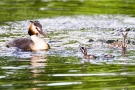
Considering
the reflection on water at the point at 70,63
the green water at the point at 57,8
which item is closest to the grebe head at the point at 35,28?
the reflection on water at the point at 70,63

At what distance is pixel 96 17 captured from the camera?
75.6 ft

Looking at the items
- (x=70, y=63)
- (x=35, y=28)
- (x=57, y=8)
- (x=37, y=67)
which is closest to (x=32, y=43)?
(x=35, y=28)

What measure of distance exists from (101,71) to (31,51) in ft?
14.0

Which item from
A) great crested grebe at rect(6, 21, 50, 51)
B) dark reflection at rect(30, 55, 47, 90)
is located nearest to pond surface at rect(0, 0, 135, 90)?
dark reflection at rect(30, 55, 47, 90)

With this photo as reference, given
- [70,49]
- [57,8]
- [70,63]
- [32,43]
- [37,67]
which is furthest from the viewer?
[57,8]

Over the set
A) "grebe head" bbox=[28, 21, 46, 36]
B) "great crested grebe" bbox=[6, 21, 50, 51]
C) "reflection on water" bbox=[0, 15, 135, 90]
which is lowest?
"reflection on water" bbox=[0, 15, 135, 90]

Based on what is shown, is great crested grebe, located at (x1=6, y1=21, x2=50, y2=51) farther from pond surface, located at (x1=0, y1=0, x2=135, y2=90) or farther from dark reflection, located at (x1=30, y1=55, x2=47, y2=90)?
dark reflection, located at (x1=30, y1=55, x2=47, y2=90)

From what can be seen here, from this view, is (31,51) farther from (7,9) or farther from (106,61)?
(7,9)

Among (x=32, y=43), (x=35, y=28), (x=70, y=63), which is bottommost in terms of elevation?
(x=70, y=63)

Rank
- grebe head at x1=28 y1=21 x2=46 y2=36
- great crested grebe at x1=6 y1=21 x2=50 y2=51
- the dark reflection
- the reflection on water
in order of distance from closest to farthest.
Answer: the reflection on water, the dark reflection, great crested grebe at x1=6 y1=21 x2=50 y2=51, grebe head at x1=28 y1=21 x2=46 y2=36

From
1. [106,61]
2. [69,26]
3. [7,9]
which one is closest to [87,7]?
[7,9]

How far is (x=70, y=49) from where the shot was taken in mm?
16500

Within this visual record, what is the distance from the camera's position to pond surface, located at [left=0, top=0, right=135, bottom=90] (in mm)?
11875

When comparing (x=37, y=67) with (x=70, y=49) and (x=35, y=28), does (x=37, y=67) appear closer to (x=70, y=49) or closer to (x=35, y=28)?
(x=70, y=49)
